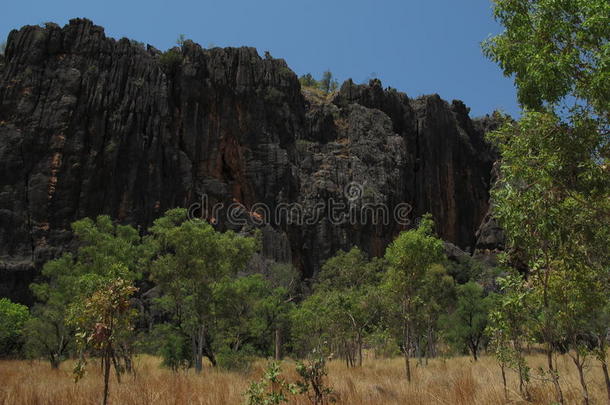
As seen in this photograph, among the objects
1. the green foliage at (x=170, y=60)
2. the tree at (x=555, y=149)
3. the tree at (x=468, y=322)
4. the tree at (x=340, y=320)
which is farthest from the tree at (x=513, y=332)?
the green foliage at (x=170, y=60)

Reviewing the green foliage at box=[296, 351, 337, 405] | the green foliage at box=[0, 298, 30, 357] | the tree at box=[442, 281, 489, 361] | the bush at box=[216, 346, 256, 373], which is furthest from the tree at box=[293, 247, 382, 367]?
the green foliage at box=[0, 298, 30, 357]

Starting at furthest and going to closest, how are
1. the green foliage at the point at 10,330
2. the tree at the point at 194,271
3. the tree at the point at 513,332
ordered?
the green foliage at the point at 10,330 → the tree at the point at 194,271 → the tree at the point at 513,332

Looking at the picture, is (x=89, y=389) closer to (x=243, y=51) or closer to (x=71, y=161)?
(x=71, y=161)

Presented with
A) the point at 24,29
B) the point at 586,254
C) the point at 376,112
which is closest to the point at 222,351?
the point at 586,254

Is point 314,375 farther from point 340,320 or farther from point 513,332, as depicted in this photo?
point 340,320

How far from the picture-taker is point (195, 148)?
59656 millimetres

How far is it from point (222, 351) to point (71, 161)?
35374 mm

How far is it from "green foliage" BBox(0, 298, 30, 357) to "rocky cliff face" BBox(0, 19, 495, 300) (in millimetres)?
8278

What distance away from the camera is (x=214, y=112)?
62.1 m

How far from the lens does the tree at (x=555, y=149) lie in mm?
7668

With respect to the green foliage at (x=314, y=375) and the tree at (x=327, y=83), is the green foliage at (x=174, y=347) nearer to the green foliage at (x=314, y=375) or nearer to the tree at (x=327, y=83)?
the green foliage at (x=314, y=375)

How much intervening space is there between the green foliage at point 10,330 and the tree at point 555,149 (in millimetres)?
36551

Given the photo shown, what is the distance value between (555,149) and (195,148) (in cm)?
5521
